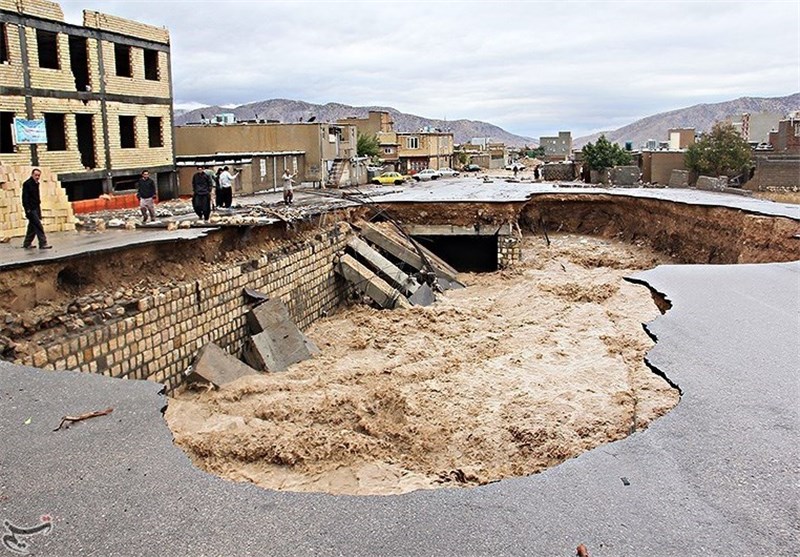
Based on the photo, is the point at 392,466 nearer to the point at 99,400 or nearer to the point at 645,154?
the point at 99,400

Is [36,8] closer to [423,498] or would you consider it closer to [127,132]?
[127,132]

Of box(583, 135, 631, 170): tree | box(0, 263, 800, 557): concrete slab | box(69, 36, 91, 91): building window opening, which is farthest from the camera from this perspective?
box(583, 135, 631, 170): tree

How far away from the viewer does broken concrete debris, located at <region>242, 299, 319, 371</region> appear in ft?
43.1

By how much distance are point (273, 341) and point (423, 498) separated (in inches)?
367

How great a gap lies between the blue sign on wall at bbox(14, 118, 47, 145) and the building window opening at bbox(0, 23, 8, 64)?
1932mm

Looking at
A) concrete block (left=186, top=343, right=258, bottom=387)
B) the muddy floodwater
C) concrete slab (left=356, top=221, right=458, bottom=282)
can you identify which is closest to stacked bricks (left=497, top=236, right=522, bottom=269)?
concrete slab (left=356, top=221, right=458, bottom=282)

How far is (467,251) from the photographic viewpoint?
87.4ft

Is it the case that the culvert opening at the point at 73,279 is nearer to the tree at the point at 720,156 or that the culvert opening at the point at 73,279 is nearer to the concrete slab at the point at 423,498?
the concrete slab at the point at 423,498

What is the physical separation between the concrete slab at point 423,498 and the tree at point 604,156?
41.0 meters

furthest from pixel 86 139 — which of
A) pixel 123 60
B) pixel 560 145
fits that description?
pixel 560 145

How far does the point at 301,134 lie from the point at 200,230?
78.6 ft

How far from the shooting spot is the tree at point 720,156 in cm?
3762

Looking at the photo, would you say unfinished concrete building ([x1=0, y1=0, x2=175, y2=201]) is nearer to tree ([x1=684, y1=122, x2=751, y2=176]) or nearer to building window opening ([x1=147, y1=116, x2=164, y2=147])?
building window opening ([x1=147, y1=116, x2=164, y2=147])

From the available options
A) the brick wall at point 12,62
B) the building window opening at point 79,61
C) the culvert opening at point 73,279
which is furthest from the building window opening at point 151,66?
the culvert opening at point 73,279
